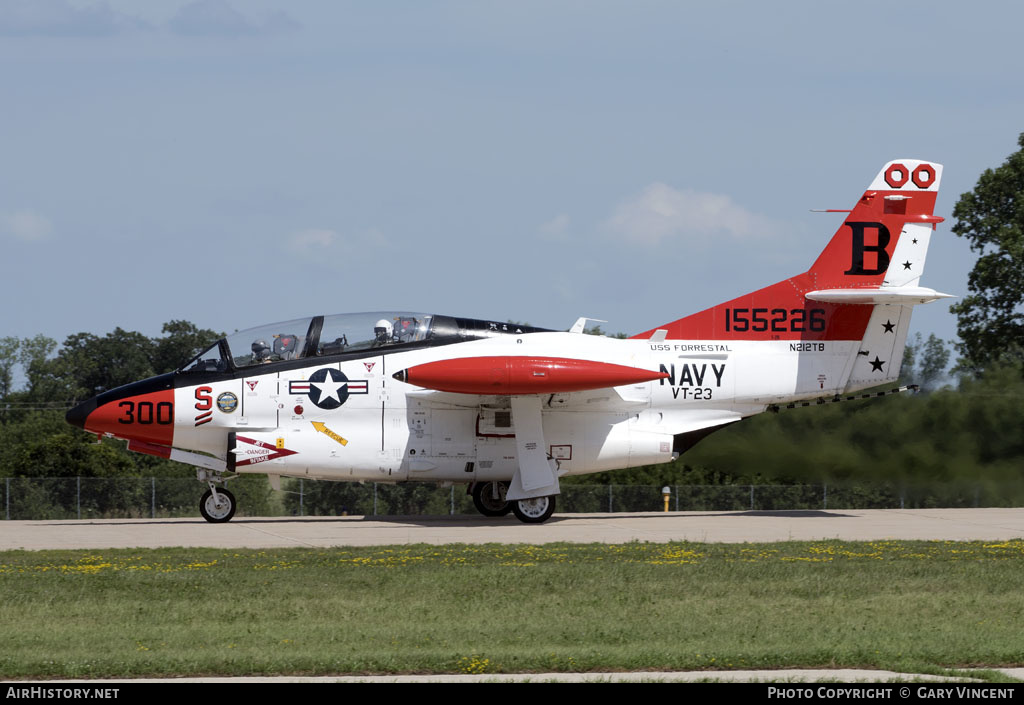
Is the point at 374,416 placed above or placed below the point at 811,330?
below

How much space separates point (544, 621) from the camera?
38.2ft

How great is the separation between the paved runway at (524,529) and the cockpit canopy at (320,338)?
3.08 meters

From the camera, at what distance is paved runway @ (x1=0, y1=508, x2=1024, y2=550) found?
1980 cm

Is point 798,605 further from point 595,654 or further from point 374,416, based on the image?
point 374,416

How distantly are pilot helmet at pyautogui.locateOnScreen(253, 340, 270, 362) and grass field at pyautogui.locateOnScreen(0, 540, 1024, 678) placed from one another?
515 cm

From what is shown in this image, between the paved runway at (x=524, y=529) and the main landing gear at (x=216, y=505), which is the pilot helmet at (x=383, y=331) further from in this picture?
the main landing gear at (x=216, y=505)

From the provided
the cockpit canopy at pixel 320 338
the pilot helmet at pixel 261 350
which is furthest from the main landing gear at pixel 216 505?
the pilot helmet at pixel 261 350

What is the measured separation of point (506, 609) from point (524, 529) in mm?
9175

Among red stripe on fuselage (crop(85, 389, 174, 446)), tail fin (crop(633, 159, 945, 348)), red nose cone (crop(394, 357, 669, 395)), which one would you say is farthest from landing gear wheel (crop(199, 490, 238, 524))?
tail fin (crop(633, 159, 945, 348))

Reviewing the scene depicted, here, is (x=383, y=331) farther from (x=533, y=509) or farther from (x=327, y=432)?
(x=533, y=509)

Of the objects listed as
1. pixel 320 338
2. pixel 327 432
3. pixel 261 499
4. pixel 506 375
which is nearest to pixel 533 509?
pixel 506 375

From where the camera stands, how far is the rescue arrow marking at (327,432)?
868 inches
